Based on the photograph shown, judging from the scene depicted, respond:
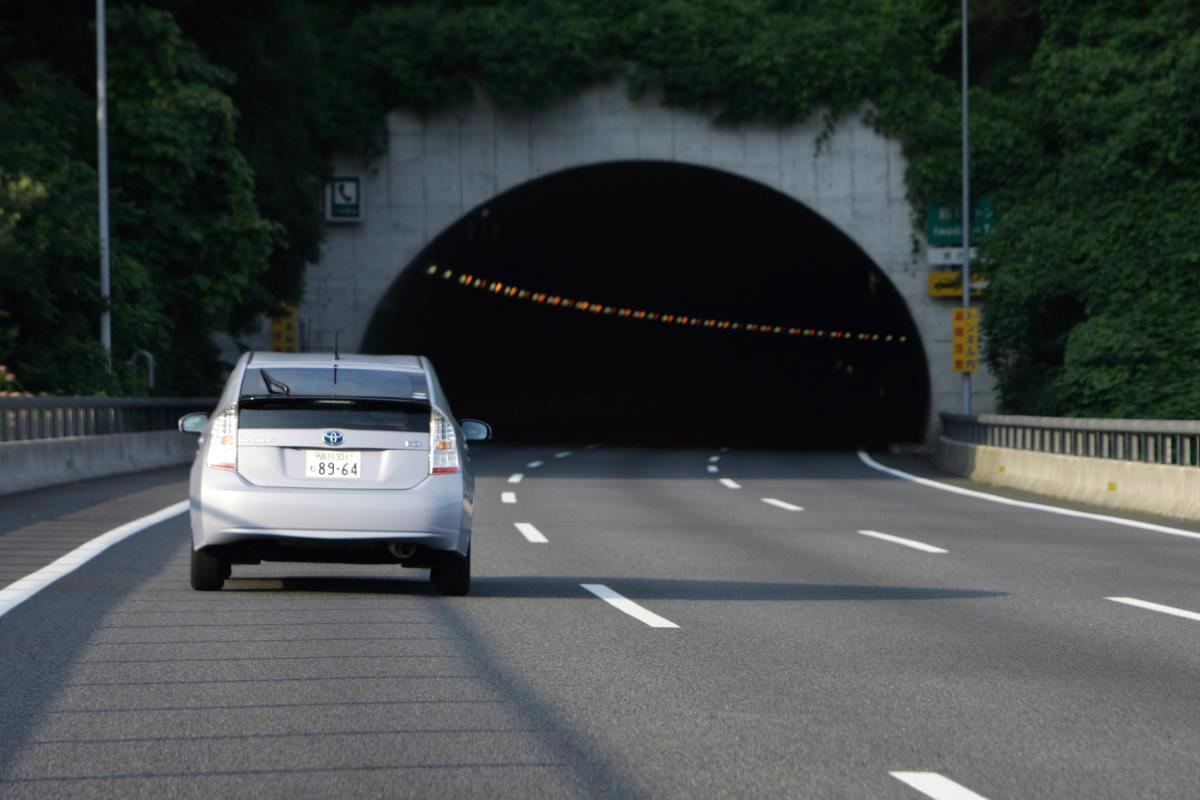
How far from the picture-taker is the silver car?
10.8m

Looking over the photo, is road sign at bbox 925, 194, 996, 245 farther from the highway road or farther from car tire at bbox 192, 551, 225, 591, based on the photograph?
car tire at bbox 192, 551, 225, 591

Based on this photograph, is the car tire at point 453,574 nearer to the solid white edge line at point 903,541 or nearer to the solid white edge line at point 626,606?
the solid white edge line at point 626,606

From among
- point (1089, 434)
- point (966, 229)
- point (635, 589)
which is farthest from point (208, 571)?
point (966, 229)

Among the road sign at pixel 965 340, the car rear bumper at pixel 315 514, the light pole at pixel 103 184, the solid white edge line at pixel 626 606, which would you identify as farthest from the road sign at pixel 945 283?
the car rear bumper at pixel 315 514

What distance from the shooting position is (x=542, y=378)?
2534 inches

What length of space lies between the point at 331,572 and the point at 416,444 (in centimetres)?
238

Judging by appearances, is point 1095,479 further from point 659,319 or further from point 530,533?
point 659,319

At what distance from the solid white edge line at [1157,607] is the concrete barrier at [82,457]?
46.7 ft

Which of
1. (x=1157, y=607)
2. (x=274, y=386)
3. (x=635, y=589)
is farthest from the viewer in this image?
(x=635, y=589)

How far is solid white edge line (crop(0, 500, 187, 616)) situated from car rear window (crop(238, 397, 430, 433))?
5.43ft

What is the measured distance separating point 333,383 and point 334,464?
0.72 m

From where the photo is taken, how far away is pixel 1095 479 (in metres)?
21.7

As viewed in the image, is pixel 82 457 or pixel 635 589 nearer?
pixel 635 589

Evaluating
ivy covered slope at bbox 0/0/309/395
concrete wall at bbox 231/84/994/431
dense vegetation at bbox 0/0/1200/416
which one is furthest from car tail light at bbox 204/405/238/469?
concrete wall at bbox 231/84/994/431
